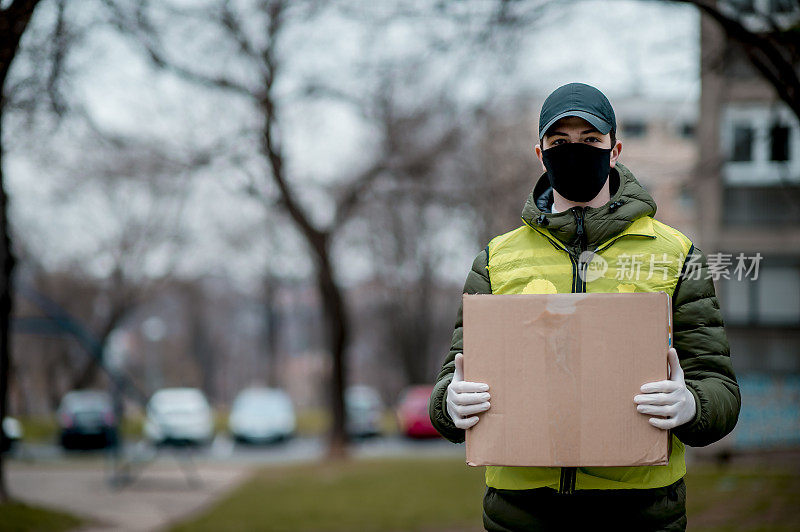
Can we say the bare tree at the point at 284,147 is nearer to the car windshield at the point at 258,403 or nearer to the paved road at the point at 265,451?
the paved road at the point at 265,451

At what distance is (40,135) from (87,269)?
21.1 meters

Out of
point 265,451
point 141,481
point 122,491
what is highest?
point 122,491

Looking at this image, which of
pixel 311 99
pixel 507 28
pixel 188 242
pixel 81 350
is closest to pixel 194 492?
pixel 311 99

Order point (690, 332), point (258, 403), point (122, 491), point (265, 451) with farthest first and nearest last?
point (258, 403) < point (265, 451) < point (122, 491) < point (690, 332)

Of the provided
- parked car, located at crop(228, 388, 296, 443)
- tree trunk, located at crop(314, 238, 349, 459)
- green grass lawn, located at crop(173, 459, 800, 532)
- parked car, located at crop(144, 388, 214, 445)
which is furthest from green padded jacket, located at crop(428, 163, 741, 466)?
parked car, located at crop(228, 388, 296, 443)

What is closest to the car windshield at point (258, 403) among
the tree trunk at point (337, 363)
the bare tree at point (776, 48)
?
the tree trunk at point (337, 363)

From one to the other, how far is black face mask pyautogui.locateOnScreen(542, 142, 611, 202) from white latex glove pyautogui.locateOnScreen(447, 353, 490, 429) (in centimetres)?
68

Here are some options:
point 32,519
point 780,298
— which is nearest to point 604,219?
point 32,519

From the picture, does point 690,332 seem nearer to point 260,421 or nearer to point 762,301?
point 762,301

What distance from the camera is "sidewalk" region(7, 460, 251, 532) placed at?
37.1 feet

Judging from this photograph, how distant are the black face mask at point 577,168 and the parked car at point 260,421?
23.8 meters

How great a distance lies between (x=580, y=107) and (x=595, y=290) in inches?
21.0

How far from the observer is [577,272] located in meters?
2.56

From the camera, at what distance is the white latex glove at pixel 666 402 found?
226 cm
